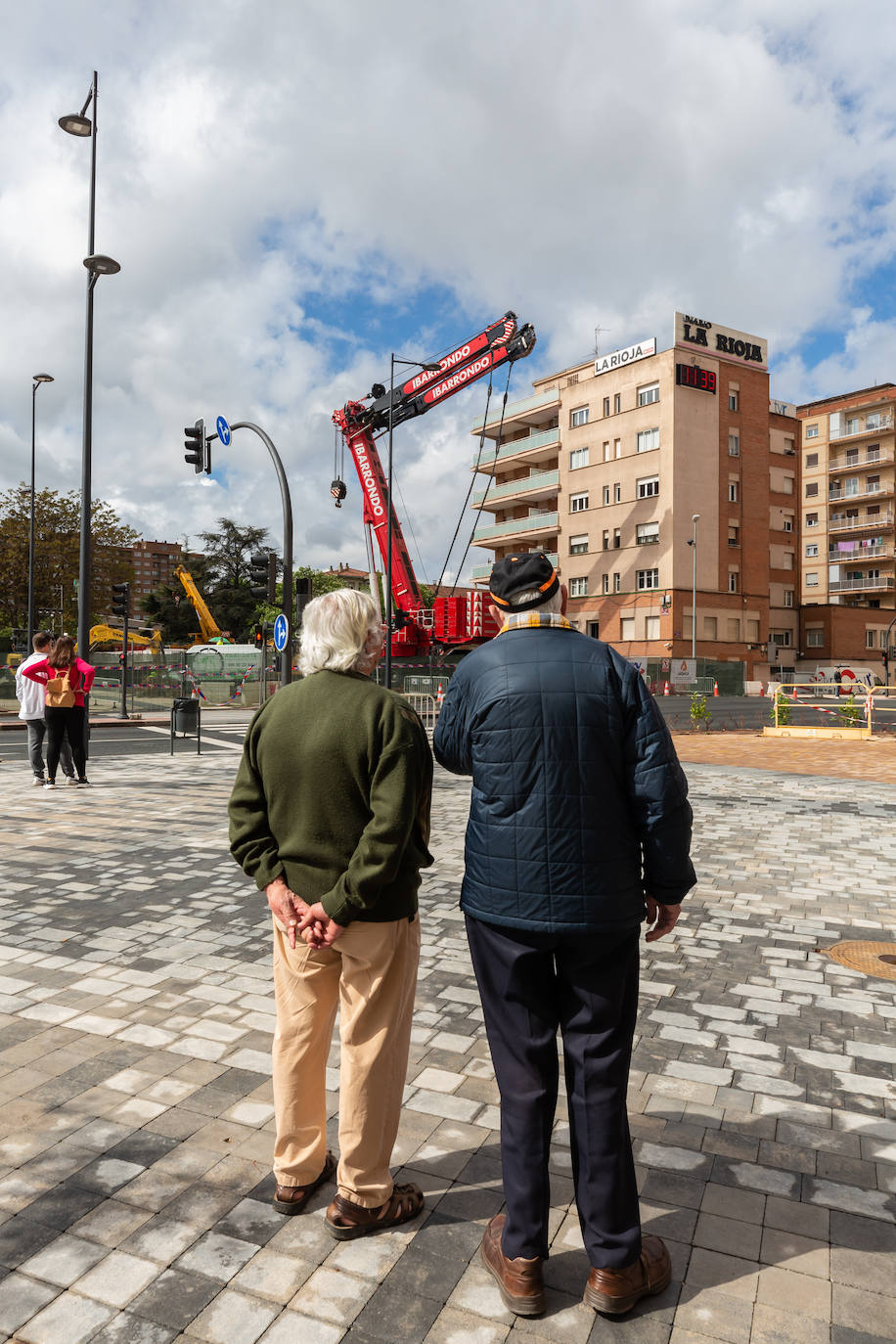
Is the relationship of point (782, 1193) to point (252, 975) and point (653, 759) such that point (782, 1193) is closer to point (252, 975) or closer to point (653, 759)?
point (653, 759)

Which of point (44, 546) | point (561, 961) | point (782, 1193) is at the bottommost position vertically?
point (782, 1193)

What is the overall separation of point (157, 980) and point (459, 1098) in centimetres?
198

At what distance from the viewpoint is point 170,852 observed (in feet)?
25.2

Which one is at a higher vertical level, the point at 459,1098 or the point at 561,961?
the point at 561,961

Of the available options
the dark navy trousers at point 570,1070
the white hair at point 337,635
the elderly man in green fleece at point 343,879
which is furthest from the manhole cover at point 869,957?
the white hair at point 337,635

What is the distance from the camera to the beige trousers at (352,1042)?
2.47 metres

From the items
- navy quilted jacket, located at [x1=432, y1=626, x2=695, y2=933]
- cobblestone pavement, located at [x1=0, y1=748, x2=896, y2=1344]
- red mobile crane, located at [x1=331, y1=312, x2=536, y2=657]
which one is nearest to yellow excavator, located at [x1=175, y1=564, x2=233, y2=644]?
red mobile crane, located at [x1=331, y1=312, x2=536, y2=657]

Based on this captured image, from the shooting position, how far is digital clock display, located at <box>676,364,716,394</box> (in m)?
45.2

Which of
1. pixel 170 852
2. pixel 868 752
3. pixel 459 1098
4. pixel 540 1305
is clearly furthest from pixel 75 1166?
pixel 868 752

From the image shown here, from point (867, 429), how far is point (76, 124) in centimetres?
6239

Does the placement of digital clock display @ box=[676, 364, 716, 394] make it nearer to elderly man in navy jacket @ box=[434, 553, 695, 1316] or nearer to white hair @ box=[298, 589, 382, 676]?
white hair @ box=[298, 589, 382, 676]

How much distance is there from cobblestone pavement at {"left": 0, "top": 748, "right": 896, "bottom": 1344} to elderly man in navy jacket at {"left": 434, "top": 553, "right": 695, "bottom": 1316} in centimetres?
25

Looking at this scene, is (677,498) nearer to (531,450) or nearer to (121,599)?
(531,450)

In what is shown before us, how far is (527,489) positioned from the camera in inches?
2112
